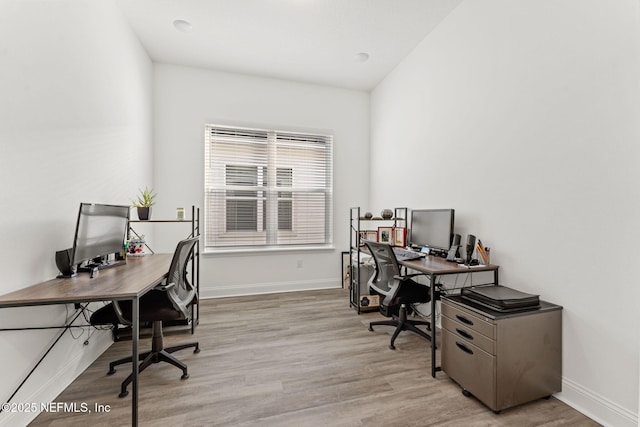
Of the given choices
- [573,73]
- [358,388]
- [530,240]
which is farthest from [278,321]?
[573,73]

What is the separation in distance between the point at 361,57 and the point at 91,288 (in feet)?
12.0

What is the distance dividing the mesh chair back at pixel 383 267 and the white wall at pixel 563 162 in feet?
2.69

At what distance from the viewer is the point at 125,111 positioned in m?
2.81

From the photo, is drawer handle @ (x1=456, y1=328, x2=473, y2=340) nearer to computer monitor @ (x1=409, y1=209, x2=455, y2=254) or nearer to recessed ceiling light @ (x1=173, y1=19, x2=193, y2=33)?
computer monitor @ (x1=409, y1=209, x2=455, y2=254)

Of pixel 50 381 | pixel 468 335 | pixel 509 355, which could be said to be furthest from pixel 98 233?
pixel 509 355

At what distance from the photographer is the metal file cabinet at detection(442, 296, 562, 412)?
63.7 inches

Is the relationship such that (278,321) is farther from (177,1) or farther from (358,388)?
(177,1)

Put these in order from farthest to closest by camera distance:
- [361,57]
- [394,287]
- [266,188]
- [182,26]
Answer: [266,188] → [361,57] → [182,26] → [394,287]

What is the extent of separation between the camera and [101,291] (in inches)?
57.7

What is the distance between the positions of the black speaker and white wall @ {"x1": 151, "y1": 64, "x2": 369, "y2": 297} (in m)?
1.89

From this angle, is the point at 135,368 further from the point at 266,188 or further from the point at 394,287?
the point at 266,188

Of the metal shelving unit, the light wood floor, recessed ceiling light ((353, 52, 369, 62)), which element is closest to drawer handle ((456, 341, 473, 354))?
the light wood floor

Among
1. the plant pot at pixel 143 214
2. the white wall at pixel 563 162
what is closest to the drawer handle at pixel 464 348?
the white wall at pixel 563 162

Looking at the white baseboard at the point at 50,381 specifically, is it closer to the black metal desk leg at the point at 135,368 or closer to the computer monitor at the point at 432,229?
the black metal desk leg at the point at 135,368
